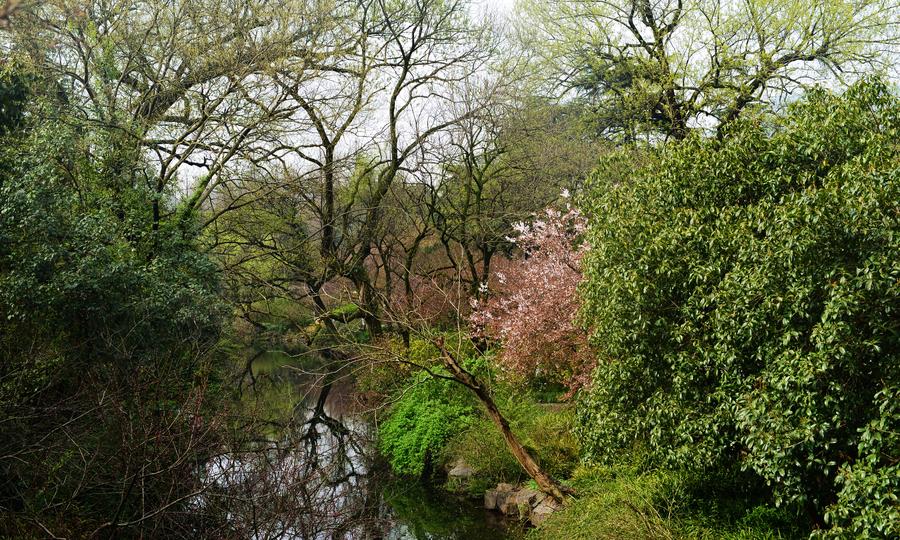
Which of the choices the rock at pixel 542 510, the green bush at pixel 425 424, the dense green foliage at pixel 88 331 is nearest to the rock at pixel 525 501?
the rock at pixel 542 510

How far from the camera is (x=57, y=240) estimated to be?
947cm

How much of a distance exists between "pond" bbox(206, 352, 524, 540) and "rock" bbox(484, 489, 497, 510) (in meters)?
0.11

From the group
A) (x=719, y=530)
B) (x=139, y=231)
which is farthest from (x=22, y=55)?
(x=719, y=530)

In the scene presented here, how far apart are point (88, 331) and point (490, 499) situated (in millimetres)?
6549

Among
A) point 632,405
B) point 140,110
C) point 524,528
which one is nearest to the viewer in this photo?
point 632,405

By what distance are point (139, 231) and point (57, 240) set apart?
1.66 metres

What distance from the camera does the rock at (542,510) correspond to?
9453 millimetres

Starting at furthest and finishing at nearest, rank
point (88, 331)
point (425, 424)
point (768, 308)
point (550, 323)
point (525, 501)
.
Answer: point (425, 424), point (550, 323), point (525, 501), point (88, 331), point (768, 308)

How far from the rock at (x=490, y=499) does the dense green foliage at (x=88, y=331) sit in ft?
15.2

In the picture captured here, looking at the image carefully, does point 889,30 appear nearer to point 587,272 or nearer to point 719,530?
point 587,272

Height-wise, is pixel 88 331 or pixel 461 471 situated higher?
pixel 88 331

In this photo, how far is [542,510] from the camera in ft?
32.1

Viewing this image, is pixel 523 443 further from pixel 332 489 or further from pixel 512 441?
pixel 332 489

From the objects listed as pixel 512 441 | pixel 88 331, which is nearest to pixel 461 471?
pixel 512 441
